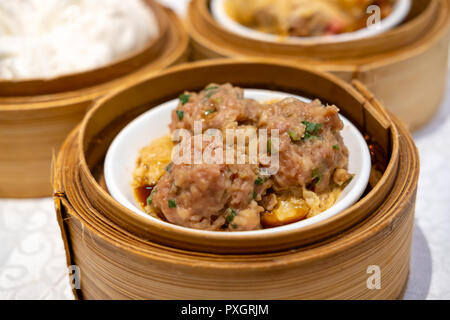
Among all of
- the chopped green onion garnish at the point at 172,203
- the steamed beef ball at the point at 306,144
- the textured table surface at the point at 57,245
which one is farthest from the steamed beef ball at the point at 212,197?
the textured table surface at the point at 57,245

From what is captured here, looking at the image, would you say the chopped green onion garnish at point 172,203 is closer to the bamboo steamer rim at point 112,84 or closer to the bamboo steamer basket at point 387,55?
the bamboo steamer rim at point 112,84

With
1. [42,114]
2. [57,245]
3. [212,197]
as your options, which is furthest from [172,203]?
[42,114]

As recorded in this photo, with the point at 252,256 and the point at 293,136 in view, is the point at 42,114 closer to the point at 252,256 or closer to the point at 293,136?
the point at 293,136

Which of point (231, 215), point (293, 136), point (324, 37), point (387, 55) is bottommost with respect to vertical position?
point (231, 215)

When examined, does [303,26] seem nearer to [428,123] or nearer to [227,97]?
[428,123]

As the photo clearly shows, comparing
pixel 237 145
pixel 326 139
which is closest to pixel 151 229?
pixel 237 145
